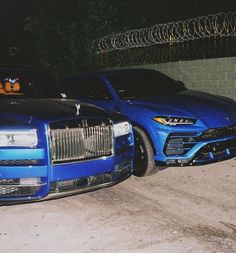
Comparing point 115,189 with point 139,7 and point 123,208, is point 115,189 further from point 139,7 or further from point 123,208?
point 139,7

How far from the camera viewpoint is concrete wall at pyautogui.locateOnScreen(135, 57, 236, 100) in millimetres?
8953

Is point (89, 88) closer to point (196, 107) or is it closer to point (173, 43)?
point (196, 107)

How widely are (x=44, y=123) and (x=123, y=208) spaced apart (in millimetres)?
1313

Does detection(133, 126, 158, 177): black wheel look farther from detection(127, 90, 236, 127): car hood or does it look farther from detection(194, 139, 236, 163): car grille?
detection(194, 139, 236, 163): car grille

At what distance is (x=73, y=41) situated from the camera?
591 inches

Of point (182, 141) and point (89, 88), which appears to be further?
point (89, 88)

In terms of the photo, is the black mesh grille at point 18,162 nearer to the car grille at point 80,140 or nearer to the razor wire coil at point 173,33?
the car grille at point 80,140

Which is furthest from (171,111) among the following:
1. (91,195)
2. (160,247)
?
(160,247)

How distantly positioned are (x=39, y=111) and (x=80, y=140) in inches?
23.6

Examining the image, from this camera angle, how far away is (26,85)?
609 centimetres

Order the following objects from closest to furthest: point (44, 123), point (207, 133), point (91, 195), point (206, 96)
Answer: point (44, 123), point (91, 195), point (207, 133), point (206, 96)

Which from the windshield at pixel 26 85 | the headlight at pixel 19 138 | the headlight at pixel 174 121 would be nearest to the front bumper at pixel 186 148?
the headlight at pixel 174 121

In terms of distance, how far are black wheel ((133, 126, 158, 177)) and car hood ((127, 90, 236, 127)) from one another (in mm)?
395

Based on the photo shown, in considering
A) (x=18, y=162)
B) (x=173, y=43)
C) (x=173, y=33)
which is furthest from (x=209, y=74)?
(x=18, y=162)
